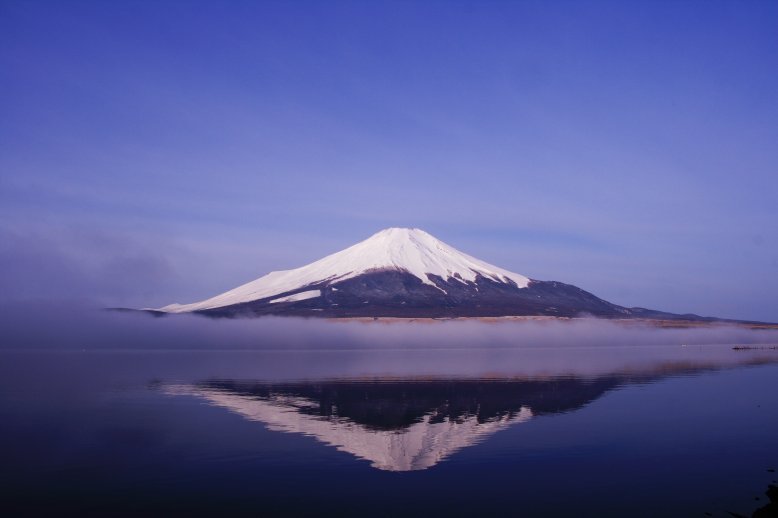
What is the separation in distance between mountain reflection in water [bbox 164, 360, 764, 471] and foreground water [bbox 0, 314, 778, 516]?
0.57 ft

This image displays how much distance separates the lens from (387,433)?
32.2 metres

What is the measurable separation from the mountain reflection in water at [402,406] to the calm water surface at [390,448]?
0.57ft

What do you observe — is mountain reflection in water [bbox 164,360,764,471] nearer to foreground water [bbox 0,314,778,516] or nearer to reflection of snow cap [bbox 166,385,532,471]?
reflection of snow cap [bbox 166,385,532,471]

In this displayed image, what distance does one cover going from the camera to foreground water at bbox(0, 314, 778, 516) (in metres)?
20.8

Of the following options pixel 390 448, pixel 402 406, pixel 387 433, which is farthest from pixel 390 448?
pixel 402 406

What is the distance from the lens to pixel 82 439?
30.5 m

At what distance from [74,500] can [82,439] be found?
1052cm

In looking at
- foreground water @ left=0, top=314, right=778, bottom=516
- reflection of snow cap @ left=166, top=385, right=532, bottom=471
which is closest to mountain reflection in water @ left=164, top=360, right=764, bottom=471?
reflection of snow cap @ left=166, top=385, right=532, bottom=471

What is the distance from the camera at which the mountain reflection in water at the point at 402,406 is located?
29.5 meters

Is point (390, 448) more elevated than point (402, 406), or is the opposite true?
point (402, 406)

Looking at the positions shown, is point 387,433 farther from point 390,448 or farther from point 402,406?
point 402,406

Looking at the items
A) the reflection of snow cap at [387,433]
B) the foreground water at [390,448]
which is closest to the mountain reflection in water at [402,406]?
the reflection of snow cap at [387,433]

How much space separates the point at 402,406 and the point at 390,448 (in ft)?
44.1

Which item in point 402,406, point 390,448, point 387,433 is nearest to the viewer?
point 390,448
